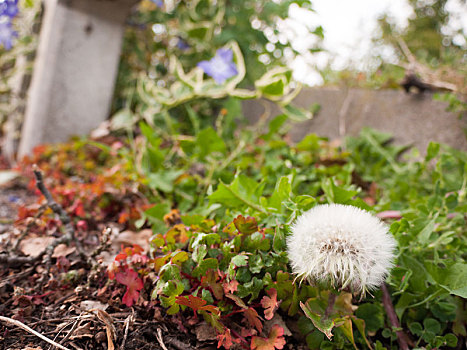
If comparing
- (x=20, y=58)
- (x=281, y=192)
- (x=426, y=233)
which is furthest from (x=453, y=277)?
(x=20, y=58)

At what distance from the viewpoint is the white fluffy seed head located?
77cm

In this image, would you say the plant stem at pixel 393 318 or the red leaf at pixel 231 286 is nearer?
the red leaf at pixel 231 286

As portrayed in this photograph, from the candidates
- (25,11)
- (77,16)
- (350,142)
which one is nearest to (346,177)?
(350,142)

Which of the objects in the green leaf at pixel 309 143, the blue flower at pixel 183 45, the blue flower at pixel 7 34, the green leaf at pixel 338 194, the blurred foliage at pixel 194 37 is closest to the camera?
the green leaf at pixel 338 194

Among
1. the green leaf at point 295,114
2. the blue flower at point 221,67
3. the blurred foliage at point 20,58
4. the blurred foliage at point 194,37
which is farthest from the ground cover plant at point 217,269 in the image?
the blurred foliage at point 20,58

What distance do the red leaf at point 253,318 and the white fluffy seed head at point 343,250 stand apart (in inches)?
6.1

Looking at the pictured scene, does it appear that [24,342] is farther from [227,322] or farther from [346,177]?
[346,177]

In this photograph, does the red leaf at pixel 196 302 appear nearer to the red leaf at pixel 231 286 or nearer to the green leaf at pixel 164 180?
the red leaf at pixel 231 286

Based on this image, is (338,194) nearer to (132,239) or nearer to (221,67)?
(132,239)

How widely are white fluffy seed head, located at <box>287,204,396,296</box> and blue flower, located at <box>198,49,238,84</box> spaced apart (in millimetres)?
1393

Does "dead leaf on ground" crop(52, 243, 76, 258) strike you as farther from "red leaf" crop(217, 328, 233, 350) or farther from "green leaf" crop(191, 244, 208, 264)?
"red leaf" crop(217, 328, 233, 350)

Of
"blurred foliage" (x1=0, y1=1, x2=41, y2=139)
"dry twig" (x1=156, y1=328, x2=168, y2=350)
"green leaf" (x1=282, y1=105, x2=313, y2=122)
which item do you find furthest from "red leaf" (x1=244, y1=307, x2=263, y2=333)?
"blurred foliage" (x1=0, y1=1, x2=41, y2=139)

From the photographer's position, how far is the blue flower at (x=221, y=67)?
2117mm

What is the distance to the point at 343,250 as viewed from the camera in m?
0.77
